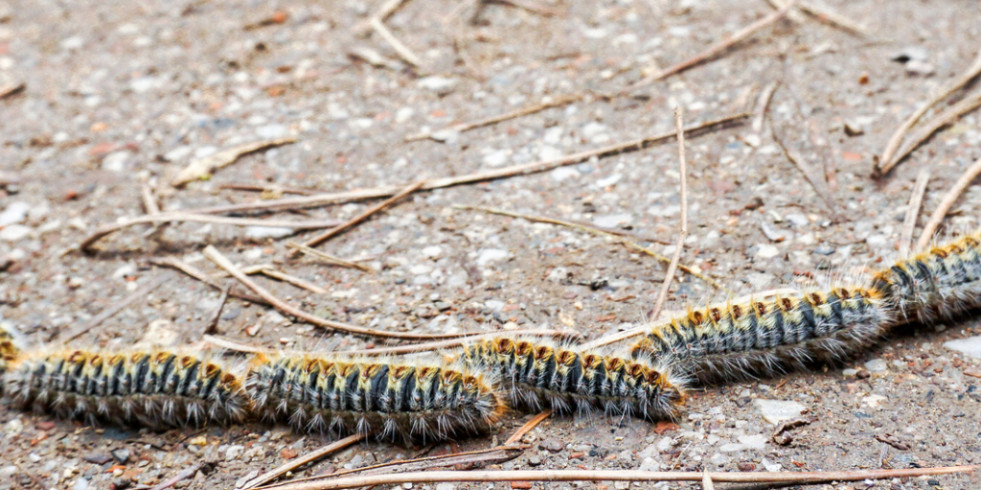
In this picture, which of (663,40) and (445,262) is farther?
(663,40)

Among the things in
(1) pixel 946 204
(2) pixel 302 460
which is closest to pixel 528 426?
(2) pixel 302 460

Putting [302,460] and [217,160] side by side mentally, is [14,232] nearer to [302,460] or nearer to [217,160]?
[217,160]

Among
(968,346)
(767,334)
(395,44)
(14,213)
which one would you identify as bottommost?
(14,213)

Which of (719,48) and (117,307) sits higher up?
(719,48)

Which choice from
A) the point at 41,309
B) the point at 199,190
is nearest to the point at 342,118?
the point at 199,190

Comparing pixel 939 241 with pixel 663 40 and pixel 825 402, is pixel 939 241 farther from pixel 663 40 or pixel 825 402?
pixel 663 40

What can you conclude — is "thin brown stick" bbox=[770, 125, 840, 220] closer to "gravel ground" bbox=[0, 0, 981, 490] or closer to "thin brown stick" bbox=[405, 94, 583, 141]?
"gravel ground" bbox=[0, 0, 981, 490]
